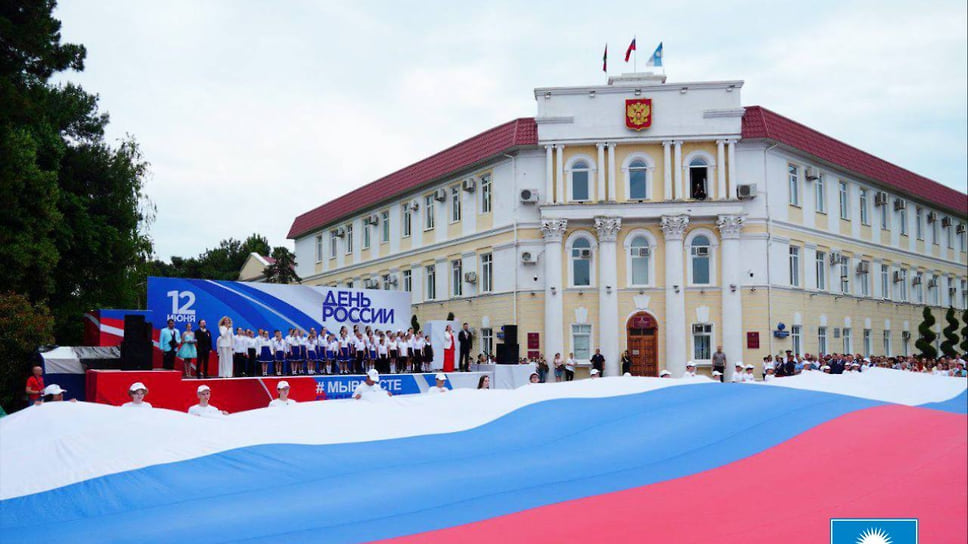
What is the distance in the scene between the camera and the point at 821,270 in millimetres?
39875

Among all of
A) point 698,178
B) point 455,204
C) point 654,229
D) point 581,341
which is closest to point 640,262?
point 654,229

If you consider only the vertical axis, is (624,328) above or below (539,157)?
below

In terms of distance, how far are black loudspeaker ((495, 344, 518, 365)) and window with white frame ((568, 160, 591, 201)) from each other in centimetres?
1004

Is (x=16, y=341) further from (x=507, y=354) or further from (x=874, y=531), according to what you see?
(x=874, y=531)

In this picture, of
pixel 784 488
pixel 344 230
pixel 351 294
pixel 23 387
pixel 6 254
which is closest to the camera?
pixel 784 488

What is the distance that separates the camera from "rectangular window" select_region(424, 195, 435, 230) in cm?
4438

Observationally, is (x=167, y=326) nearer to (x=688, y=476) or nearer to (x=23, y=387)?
(x=23, y=387)

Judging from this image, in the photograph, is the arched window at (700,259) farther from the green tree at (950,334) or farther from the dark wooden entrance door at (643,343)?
the green tree at (950,334)

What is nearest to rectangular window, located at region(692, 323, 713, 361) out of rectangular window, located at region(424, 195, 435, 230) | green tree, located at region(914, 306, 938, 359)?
green tree, located at region(914, 306, 938, 359)

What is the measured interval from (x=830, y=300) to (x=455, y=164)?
19594 mm

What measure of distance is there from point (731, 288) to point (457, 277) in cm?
1373

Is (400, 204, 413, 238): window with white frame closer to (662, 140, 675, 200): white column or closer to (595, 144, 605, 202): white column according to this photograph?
(595, 144, 605, 202): white column

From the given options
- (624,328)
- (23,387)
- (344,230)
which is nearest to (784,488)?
(23,387)

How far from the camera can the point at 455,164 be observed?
4172 centimetres
